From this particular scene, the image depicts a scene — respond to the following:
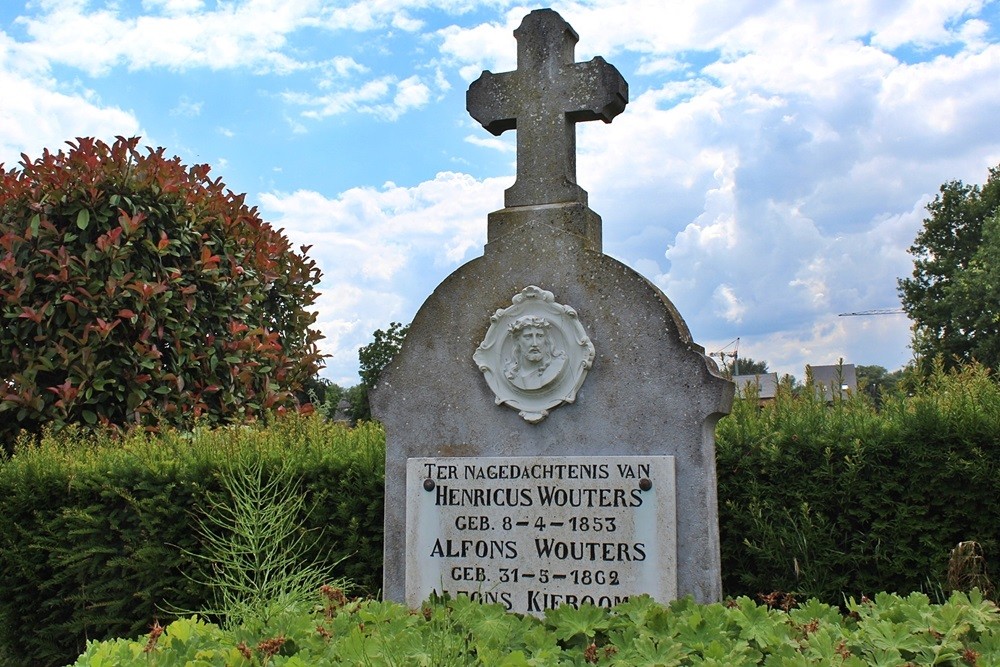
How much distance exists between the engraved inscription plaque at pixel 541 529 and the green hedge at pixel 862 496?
886mm

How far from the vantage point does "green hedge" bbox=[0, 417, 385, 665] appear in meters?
5.41

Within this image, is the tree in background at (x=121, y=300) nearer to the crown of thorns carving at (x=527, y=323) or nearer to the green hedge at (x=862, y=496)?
the crown of thorns carving at (x=527, y=323)

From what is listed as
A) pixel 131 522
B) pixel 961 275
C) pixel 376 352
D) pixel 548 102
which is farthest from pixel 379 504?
pixel 961 275

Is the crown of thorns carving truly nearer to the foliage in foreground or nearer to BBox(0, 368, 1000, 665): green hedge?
BBox(0, 368, 1000, 665): green hedge

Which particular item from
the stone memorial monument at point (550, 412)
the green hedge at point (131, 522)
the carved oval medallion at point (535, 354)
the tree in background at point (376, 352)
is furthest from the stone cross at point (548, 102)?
the tree in background at point (376, 352)

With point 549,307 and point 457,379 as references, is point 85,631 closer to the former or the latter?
point 457,379

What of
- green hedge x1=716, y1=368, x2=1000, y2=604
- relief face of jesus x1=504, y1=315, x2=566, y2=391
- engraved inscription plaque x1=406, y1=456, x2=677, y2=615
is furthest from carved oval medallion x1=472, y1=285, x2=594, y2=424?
green hedge x1=716, y1=368, x2=1000, y2=604

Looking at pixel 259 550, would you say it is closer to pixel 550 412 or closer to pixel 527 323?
pixel 550 412

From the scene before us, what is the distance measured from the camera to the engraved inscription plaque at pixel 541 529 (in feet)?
13.3

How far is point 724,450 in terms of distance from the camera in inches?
191

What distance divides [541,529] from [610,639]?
4.03 ft

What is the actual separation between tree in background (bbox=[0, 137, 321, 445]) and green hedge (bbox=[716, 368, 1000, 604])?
14.6ft

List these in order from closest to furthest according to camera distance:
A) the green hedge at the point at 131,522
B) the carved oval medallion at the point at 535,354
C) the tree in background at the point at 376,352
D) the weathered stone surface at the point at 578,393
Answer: the weathered stone surface at the point at 578,393 < the carved oval medallion at the point at 535,354 < the green hedge at the point at 131,522 < the tree in background at the point at 376,352

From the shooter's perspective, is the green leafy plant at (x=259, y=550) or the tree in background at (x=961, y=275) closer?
the green leafy plant at (x=259, y=550)
